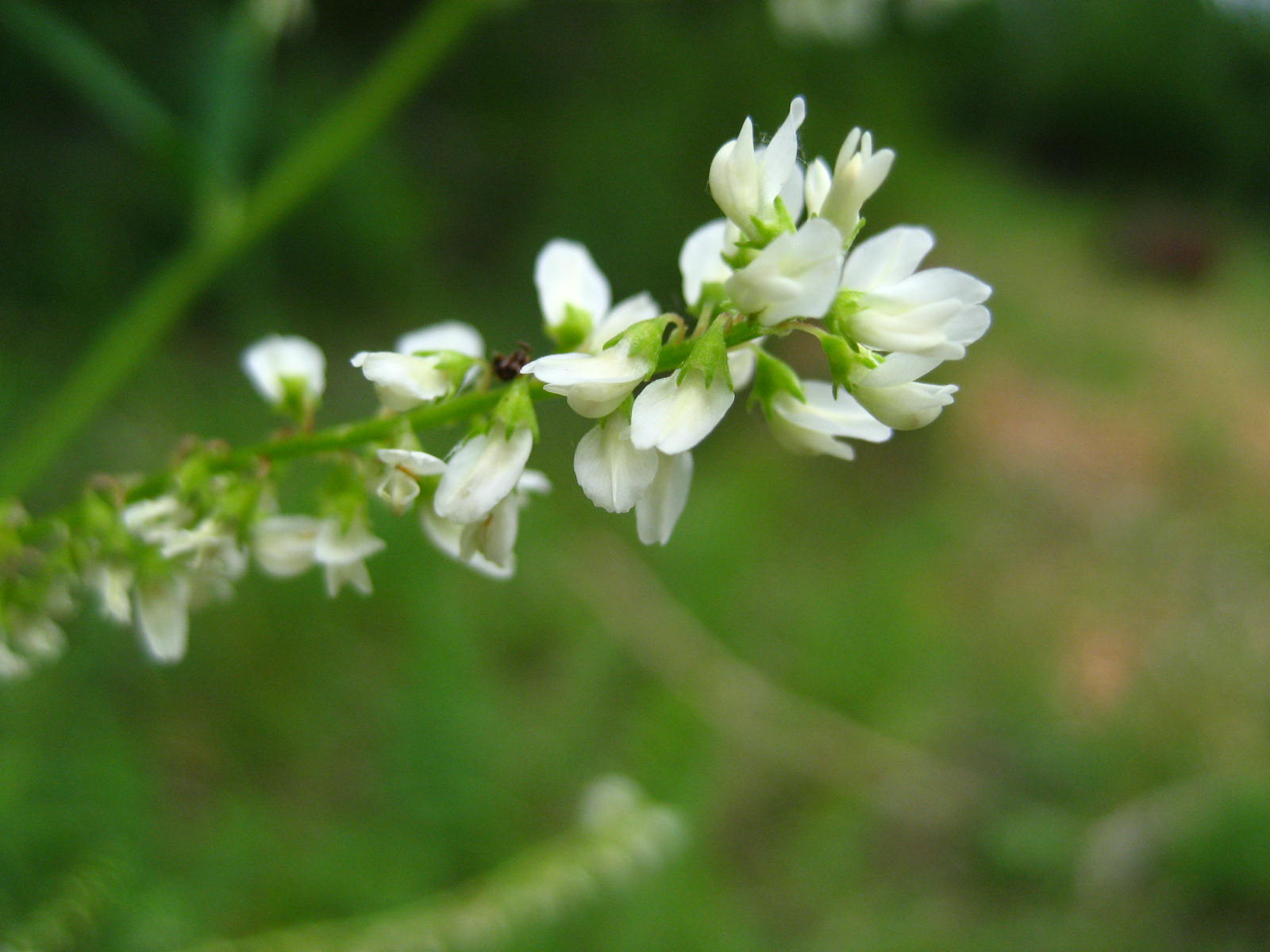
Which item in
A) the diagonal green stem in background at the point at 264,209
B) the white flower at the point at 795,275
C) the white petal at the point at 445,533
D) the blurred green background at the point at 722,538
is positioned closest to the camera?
the white flower at the point at 795,275

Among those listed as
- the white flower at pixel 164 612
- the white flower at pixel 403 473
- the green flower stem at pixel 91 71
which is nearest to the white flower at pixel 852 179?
the white flower at pixel 403 473

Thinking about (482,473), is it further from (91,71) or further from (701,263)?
(91,71)

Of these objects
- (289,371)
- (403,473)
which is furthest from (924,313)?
(289,371)

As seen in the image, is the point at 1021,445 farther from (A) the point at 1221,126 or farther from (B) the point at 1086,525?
(A) the point at 1221,126

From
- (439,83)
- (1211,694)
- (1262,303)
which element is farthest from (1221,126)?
(439,83)

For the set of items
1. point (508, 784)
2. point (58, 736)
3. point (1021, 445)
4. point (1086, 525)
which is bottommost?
point (58, 736)

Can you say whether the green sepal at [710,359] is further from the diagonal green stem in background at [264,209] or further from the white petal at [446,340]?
the diagonal green stem in background at [264,209]
